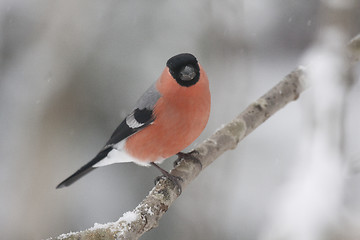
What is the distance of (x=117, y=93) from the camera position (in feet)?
15.4

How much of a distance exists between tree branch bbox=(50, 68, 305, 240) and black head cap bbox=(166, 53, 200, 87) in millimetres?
369

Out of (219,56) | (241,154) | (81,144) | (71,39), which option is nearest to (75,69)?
(71,39)

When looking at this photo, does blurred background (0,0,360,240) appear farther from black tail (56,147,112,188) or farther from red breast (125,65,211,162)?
red breast (125,65,211,162)

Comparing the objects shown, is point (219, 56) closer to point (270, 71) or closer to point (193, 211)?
point (270, 71)

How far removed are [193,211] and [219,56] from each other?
5.04 ft

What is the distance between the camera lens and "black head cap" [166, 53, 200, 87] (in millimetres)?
2186

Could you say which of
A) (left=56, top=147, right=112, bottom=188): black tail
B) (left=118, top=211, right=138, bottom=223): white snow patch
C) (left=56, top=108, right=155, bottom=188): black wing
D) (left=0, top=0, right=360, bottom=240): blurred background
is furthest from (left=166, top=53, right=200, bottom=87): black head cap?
(left=0, top=0, right=360, bottom=240): blurred background

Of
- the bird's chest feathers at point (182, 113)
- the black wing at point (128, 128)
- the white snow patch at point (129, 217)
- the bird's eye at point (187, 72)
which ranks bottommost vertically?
the white snow patch at point (129, 217)

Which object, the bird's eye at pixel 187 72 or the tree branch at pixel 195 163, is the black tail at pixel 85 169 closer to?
the tree branch at pixel 195 163

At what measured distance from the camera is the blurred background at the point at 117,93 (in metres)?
4.35

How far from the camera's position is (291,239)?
3.03 metres

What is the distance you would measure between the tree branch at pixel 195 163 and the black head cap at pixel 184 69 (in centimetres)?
37

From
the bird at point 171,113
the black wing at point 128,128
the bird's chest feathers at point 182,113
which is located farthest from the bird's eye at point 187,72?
the black wing at point 128,128

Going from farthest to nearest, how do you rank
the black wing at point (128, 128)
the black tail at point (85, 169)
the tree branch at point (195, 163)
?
the black tail at point (85, 169) → the black wing at point (128, 128) → the tree branch at point (195, 163)
